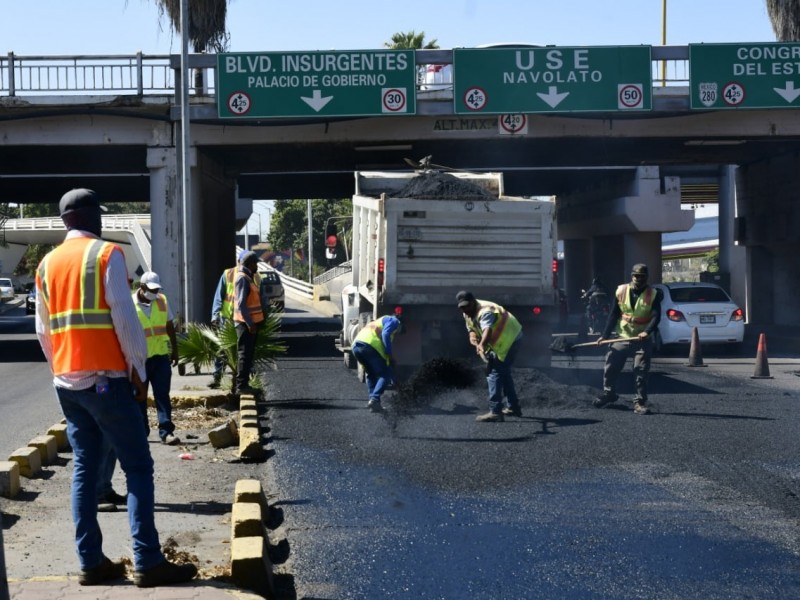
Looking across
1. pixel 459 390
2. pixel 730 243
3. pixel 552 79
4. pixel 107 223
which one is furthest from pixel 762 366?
pixel 107 223

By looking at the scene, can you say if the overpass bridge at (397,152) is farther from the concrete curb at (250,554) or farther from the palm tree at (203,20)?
the concrete curb at (250,554)

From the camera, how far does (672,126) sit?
2380 cm

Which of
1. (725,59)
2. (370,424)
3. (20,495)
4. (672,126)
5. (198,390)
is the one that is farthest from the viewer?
(672,126)

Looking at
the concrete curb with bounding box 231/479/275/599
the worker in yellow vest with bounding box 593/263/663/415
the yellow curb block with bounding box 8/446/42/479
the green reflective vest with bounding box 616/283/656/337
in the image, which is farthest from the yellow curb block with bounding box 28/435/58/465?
the green reflective vest with bounding box 616/283/656/337

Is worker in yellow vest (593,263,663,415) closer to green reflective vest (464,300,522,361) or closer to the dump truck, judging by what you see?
green reflective vest (464,300,522,361)

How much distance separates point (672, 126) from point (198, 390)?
13.3 m

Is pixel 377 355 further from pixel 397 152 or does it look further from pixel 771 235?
pixel 771 235

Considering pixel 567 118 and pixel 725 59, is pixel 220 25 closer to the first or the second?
pixel 567 118

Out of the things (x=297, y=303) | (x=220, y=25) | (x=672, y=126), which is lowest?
(x=297, y=303)

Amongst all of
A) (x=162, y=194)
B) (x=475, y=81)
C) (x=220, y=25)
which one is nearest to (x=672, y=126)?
(x=475, y=81)

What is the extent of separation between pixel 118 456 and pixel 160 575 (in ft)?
1.96

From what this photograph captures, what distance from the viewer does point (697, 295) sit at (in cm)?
2181

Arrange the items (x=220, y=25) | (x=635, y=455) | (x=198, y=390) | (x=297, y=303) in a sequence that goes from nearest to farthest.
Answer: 1. (x=635, y=455)
2. (x=198, y=390)
3. (x=220, y=25)
4. (x=297, y=303)

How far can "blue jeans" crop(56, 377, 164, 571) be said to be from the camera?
5434mm
